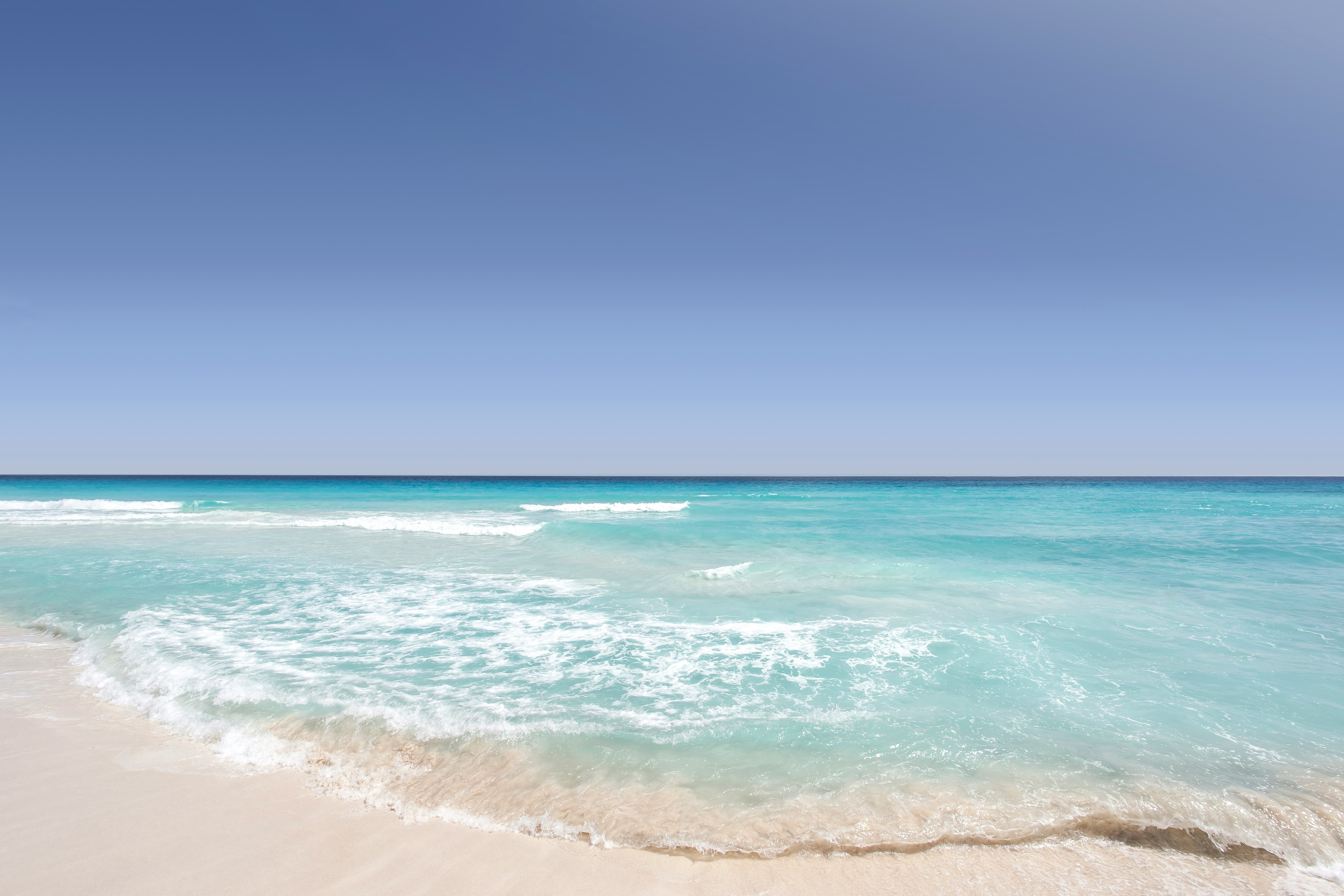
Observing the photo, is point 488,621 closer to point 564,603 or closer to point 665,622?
point 564,603

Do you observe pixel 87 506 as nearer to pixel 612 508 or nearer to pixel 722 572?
pixel 612 508

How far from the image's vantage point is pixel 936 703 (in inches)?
240

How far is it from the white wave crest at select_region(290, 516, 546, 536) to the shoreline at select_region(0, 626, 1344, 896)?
1659 cm

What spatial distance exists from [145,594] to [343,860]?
1047 centimetres

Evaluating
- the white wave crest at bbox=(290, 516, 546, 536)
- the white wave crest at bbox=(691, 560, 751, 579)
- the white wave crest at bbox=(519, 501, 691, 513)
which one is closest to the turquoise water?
the white wave crest at bbox=(691, 560, 751, 579)

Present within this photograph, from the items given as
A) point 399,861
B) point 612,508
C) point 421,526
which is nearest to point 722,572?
point 399,861

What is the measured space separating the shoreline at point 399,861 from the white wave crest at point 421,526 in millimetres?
16591

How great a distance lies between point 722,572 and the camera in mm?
13141

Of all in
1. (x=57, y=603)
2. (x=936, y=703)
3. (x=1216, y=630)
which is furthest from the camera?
(x=57, y=603)

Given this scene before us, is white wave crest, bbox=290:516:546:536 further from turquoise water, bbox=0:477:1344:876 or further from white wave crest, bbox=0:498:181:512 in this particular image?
white wave crest, bbox=0:498:181:512

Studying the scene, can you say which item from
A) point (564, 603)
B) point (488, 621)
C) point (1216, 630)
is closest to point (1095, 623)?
point (1216, 630)

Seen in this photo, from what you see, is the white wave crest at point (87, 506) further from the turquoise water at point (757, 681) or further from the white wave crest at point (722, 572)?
the white wave crest at point (722, 572)

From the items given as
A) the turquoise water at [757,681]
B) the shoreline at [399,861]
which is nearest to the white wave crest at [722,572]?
the turquoise water at [757,681]

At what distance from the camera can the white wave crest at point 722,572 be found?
12.7 metres
